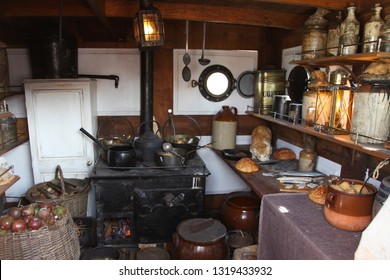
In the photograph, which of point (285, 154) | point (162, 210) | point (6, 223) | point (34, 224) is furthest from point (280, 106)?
point (6, 223)

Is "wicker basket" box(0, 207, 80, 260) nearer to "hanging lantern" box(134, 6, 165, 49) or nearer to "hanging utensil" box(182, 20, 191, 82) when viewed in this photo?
"hanging lantern" box(134, 6, 165, 49)

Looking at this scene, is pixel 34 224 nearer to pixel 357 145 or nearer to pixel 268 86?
pixel 357 145

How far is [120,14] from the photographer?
6.85ft

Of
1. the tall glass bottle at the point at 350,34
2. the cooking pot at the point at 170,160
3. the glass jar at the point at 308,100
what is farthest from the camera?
the cooking pot at the point at 170,160

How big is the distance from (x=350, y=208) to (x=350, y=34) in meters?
0.88

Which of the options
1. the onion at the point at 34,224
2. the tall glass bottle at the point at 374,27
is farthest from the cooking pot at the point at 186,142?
the tall glass bottle at the point at 374,27

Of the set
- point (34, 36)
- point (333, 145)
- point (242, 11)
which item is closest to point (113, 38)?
point (34, 36)

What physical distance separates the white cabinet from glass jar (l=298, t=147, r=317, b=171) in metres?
1.59

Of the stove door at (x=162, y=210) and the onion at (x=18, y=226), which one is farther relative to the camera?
the stove door at (x=162, y=210)

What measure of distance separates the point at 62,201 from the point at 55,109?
704 mm

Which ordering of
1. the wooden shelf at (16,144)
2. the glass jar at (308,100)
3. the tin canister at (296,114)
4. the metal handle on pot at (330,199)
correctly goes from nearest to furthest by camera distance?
the metal handle on pot at (330,199) < the glass jar at (308,100) < the tin canister at (296,114) < the wooden shelf at (16,144)

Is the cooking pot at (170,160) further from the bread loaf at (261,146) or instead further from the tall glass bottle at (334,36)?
the tall glass bottle at (334,36)

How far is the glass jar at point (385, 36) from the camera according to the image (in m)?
1.22

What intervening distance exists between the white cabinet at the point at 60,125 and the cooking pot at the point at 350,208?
5.97ft
